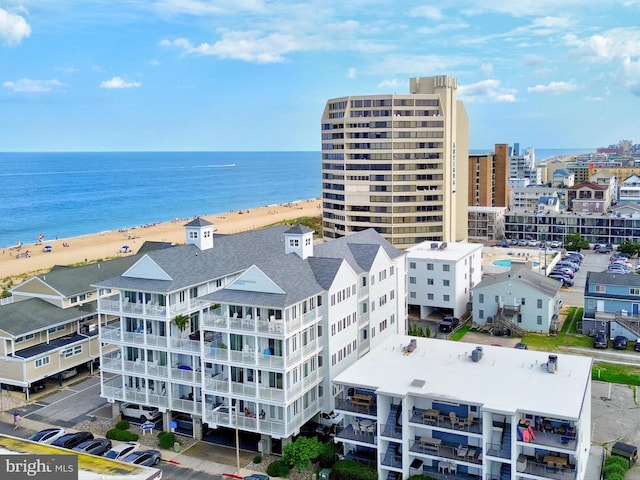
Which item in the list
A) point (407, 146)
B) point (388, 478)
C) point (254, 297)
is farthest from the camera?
point (407, 146)

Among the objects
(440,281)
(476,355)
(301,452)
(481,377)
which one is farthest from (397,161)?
(301,452)

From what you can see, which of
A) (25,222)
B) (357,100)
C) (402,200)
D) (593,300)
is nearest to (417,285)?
(593,300)

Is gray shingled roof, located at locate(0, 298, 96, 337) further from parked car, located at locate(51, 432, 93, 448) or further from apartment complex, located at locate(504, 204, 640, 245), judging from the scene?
apartment complex, located at locate(504, 204, 640, 245)

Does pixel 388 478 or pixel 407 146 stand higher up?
pixel 407 146

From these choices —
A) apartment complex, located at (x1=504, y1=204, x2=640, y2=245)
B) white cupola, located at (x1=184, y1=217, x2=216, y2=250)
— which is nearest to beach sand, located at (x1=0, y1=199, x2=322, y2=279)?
white cupola, located at (x1=184, y1=217, x2=216, y2=250)

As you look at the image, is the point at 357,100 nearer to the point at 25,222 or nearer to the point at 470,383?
the point at 470,383
